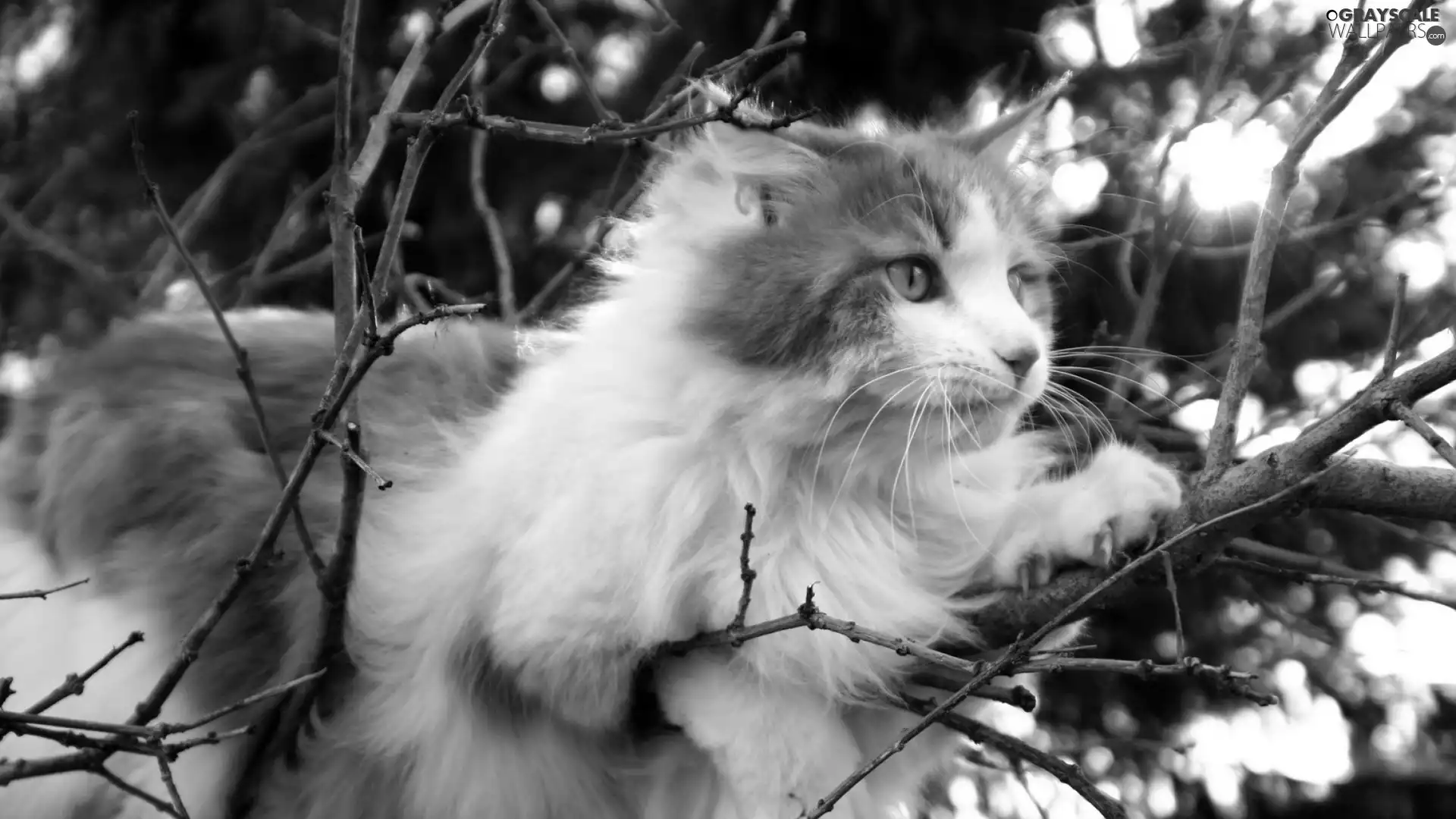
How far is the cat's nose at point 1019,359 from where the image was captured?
162 centimetres

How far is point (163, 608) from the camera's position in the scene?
5.96 ft

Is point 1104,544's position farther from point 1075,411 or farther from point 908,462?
point 1075,411

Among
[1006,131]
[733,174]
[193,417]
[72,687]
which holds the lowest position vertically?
[72,687]

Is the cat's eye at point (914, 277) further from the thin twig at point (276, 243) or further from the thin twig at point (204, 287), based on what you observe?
the thin twig at point (276, 243)

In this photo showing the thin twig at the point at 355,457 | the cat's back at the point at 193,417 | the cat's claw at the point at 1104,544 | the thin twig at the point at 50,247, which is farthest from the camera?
the thin twig at the point at 50,247

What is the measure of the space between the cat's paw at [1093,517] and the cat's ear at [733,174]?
618 millimetres

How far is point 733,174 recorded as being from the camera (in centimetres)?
187

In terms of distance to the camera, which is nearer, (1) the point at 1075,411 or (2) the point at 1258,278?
(2) the point at 1258,278

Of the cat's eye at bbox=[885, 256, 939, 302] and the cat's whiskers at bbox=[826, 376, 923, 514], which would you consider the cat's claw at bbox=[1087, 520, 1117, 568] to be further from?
the cat's eye at bbox=[885, 256, 939, 302]

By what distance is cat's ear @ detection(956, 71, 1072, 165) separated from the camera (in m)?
2.01

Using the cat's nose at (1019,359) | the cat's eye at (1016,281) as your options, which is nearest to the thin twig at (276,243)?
the cat's eye at (1016,281)

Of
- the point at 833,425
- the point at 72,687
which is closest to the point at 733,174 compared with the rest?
the point at 833,425

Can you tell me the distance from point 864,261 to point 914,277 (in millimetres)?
80

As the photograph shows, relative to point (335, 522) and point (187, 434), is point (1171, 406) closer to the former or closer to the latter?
point (335, 522)
